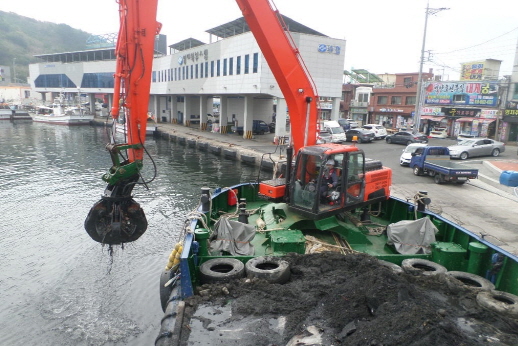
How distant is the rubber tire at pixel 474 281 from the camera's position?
5.22 m

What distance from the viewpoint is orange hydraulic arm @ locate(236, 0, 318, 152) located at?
27.5 ft

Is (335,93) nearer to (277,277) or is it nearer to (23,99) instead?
(277,277)

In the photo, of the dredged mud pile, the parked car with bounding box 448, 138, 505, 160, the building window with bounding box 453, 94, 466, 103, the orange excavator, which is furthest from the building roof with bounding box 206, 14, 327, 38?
the dredged mud pile

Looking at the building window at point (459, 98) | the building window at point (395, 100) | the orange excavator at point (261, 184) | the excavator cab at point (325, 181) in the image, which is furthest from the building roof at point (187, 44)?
the excavator cab at point (325, 181)

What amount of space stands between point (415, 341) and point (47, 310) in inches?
312

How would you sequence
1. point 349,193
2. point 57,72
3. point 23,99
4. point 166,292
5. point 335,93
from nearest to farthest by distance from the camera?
point 166,292 → point 349,193 → point 335,93 → point 57,72 → point 23,99

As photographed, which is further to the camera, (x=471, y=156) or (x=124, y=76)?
(x=471, y=156)

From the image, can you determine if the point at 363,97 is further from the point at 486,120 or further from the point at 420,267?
the point at 420,267

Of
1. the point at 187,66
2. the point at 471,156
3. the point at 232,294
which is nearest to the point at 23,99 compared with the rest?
the point at 187,66

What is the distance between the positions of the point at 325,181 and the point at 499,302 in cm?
360

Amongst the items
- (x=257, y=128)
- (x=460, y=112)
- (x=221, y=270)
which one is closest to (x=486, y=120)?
(x=460, y=112)

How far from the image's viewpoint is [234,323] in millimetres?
4453

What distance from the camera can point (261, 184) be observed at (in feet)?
28.6

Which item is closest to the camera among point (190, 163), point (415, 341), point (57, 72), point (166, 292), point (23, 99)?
point (415, 341)
